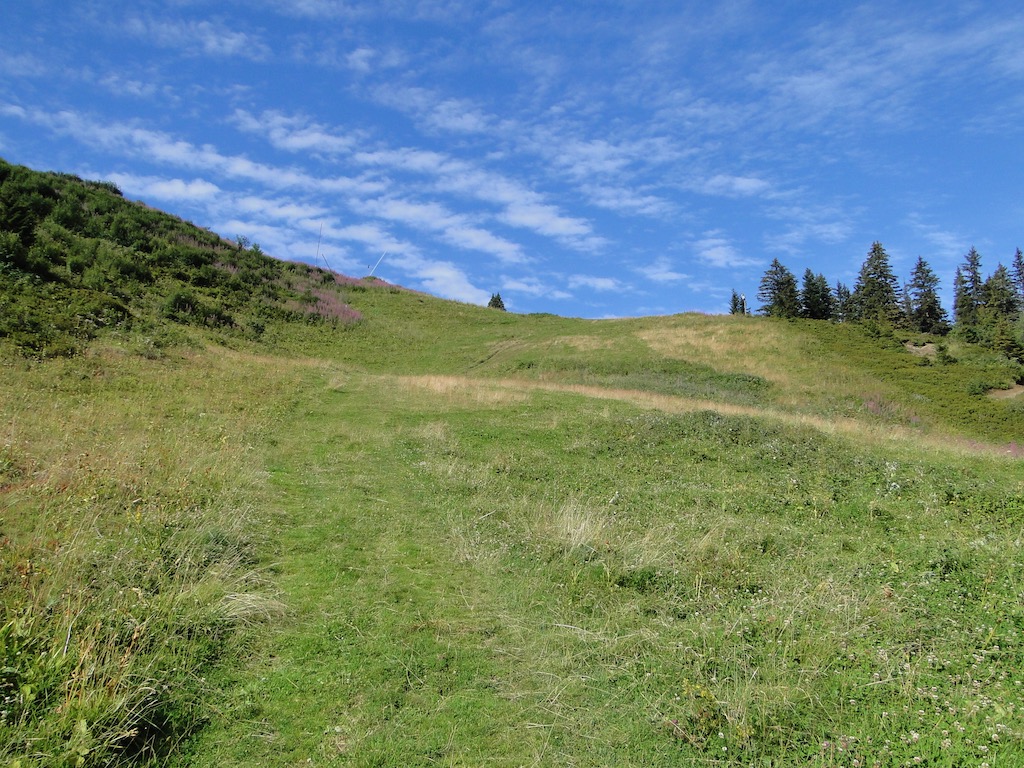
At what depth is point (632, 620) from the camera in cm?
720

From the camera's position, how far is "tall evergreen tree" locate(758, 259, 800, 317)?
71375 mm

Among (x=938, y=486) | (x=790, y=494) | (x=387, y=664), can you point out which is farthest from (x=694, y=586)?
(x=938, y=486)

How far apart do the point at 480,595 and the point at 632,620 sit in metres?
2.15

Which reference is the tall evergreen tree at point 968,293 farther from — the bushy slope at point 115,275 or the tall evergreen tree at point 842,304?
the bushy slope at point 115,275

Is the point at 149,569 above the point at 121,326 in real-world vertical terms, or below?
below

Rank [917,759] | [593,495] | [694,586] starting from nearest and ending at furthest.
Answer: [917,759], [694,586], [593,495]

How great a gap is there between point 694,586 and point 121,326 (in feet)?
83.3

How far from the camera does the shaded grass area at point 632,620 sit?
16.5ft

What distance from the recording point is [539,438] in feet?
59.2

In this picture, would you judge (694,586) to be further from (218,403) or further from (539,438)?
(218,403)

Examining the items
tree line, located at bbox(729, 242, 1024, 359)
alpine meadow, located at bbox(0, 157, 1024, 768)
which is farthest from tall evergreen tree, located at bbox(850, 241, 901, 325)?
alpine meadow, located at bbox(0, 157, 1024, 768)

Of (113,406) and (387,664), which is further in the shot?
(113,406)

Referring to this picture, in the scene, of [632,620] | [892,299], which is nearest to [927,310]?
[892,299]

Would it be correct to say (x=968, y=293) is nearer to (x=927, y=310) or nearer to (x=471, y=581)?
(x=927, y=310)
